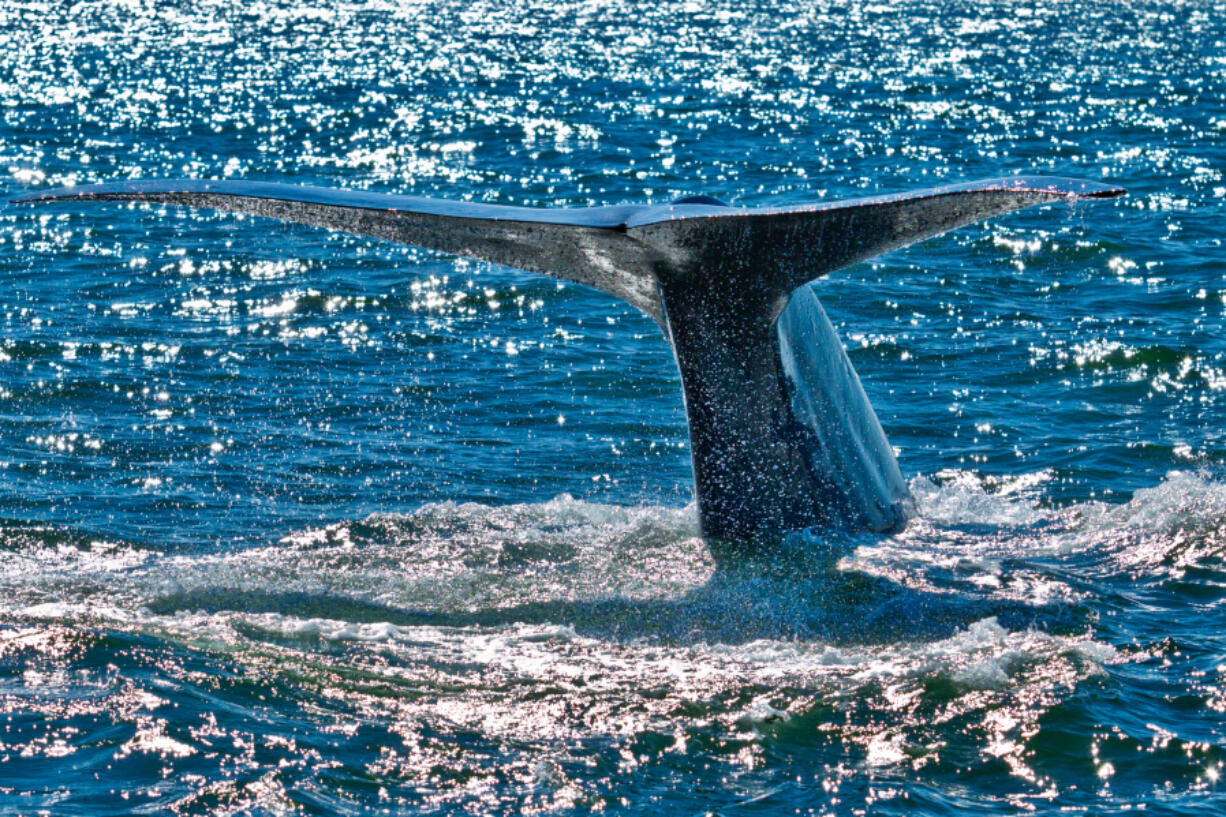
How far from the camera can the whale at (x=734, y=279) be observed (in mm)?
6715

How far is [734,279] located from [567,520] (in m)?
2.83

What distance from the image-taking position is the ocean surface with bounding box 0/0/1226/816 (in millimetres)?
6398

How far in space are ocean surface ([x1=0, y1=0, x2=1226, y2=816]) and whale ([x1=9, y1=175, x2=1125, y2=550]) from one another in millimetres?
353

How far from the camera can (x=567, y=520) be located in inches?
380

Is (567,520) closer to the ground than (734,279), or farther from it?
closer to the ground

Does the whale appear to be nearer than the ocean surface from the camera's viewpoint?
No

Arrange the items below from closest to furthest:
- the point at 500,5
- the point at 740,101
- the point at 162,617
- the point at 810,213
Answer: the point at 810,213
the point at 162,617
the point at 740,101
the point at 500,5

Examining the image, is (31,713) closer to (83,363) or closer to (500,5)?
(83,363)

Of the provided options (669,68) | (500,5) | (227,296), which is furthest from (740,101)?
(500,5)

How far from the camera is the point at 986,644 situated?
735 cm

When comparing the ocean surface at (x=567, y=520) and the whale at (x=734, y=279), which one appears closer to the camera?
the ocean surface at (x=567, y=520)

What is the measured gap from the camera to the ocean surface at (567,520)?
21.0 feet

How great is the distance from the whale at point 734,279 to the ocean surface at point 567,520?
0.35 meters

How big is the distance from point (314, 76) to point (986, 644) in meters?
32.0
